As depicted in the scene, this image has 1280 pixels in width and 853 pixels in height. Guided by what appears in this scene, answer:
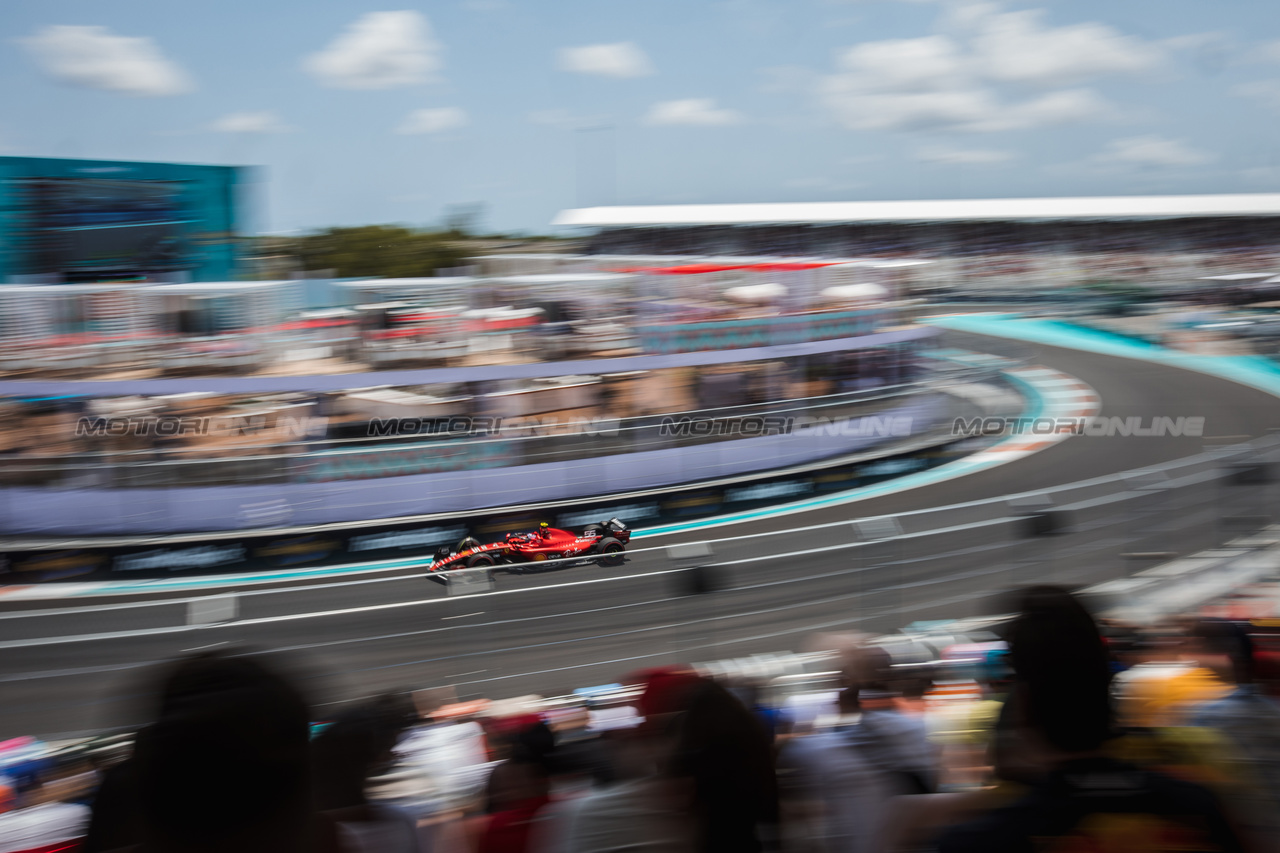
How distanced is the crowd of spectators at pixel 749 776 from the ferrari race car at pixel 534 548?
658 centimetres


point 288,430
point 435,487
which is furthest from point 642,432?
point 288,430

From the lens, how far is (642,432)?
40.6ft

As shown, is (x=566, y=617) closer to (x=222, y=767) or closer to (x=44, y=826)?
(x=44, y=826)

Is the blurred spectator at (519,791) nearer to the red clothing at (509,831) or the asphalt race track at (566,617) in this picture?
the red clothing at (509,831)

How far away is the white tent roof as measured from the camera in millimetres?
38594

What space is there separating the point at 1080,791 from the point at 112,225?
16111mm

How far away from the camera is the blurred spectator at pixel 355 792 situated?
1.72m

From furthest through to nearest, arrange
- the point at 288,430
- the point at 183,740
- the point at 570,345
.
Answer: the point at 570,345 → the point at 288,430 → the point at 183,740

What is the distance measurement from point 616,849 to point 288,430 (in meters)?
10.4

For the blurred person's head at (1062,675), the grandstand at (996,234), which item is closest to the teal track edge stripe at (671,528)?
the blurred person's head at (1062,675)

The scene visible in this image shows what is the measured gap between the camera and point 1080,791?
134 centimetres

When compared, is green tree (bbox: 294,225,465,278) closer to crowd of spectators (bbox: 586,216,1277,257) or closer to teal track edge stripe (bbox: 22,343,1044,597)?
crowd of spectators (bbox: 586,216,1277,257)

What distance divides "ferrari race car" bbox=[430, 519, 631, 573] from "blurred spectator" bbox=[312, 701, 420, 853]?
23.1ft

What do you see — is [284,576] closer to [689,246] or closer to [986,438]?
[986,438]
